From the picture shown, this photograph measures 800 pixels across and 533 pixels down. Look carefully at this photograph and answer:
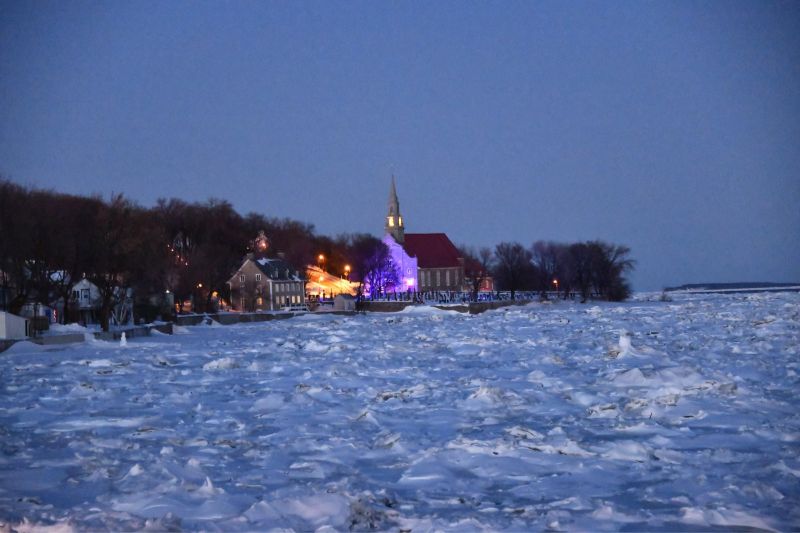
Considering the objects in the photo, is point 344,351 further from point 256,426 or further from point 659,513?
point 659,513

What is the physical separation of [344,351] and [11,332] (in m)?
15.5

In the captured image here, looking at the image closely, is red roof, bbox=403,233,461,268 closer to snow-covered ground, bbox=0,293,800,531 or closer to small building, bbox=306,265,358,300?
small building, bbox=306,265,358,300

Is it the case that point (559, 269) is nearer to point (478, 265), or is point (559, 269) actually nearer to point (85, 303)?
point (478, 265)

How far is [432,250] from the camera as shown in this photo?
109750mm

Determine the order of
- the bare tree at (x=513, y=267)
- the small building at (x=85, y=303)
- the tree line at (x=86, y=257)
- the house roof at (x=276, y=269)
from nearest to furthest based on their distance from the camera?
the tree line at (x=86, y=257) < the small building at (x=85, y=303) < the house roof at (x=276, y=269) < the bare tree at (x=513, y=267)

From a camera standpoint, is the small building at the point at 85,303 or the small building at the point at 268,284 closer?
the small building at the point at 85,303

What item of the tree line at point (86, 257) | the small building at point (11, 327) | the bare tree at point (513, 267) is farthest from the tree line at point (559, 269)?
the small building at point (11, 327)

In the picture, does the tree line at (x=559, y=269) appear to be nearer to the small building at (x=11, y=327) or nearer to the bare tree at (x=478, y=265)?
the bare tree at (x=478, y=265)

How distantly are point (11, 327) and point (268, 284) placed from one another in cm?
5310

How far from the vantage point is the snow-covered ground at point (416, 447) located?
7.57 metres

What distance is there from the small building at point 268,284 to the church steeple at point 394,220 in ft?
59.0

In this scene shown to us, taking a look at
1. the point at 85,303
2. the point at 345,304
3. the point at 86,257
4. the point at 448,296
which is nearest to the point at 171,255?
the point at 85,303

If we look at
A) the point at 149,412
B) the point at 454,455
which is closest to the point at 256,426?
the point at 149,412

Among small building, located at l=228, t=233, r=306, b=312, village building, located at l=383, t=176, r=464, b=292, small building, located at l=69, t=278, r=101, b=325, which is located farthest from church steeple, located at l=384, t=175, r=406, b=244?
small building, located at l=69, t=278, r=101, b=325
